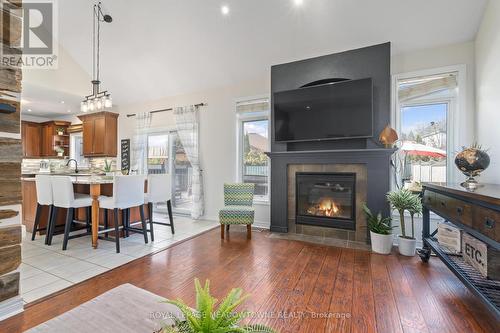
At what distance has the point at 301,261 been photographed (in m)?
2.76

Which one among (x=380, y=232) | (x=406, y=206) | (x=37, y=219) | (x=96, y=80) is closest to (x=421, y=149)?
(x=406, y=206)

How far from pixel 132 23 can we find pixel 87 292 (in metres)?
3.98

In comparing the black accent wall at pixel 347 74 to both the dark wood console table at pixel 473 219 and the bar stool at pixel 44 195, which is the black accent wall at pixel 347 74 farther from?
the bar stool at pixel 44 195

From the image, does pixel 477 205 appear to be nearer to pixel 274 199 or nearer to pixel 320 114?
pixel 320 114

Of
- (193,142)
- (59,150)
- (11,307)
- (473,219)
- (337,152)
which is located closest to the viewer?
(473,219)

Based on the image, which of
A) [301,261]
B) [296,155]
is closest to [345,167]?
[296,155]

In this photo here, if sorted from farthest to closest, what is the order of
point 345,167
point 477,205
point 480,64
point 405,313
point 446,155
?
point 345,167
point 446,155
point 480,64
point 405,313
point 477,205

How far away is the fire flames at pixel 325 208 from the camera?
11.8ft

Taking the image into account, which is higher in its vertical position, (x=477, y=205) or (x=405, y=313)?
(x=477, y=205)

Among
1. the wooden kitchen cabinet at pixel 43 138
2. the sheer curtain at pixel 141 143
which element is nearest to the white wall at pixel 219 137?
the sheer curtain at pixel 141 143

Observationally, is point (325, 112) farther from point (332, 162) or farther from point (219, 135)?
point (219, 135)

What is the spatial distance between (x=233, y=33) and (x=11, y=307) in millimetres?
3955

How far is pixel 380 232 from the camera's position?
3016 millimetres

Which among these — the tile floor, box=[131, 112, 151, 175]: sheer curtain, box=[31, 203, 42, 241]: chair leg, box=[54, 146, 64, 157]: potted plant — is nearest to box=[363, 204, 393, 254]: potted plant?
the tile floor
